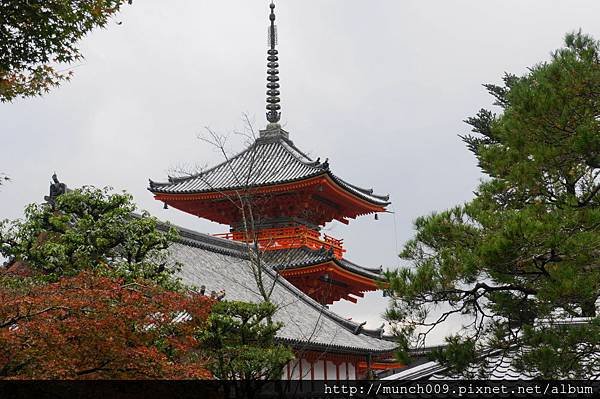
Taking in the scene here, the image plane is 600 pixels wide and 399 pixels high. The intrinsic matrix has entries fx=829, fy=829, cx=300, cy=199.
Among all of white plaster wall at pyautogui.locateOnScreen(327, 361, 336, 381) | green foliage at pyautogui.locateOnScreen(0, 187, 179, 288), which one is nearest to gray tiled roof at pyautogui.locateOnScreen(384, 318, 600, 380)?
green foliage at pyautogui.locateOnScreen(0, 187, 179, 288)

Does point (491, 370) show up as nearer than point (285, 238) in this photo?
Yes

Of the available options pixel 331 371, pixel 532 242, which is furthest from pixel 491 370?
pixel 331 371

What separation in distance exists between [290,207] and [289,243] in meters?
1.32

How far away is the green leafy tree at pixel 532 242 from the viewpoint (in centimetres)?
770

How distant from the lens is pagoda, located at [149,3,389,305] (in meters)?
24.0

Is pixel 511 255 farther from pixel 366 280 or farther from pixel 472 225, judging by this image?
pixel 366 280

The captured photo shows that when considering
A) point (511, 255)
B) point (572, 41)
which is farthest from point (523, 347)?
point (572, 41)

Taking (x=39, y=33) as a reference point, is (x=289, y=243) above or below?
above

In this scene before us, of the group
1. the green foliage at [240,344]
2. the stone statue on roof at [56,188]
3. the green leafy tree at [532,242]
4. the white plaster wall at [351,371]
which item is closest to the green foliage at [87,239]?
the green foliage at [240,344]

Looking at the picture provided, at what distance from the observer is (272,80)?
2967 cm

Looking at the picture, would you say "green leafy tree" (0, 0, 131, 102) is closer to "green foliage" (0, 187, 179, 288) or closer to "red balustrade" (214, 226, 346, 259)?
"green foliage" (0, 187, 179, 288)

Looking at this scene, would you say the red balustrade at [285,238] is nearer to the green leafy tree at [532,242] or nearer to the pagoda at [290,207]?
the pagoda at [290,207]

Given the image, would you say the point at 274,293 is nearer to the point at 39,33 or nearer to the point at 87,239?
the point at 87,239

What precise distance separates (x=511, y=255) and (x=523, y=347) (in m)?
1.14
